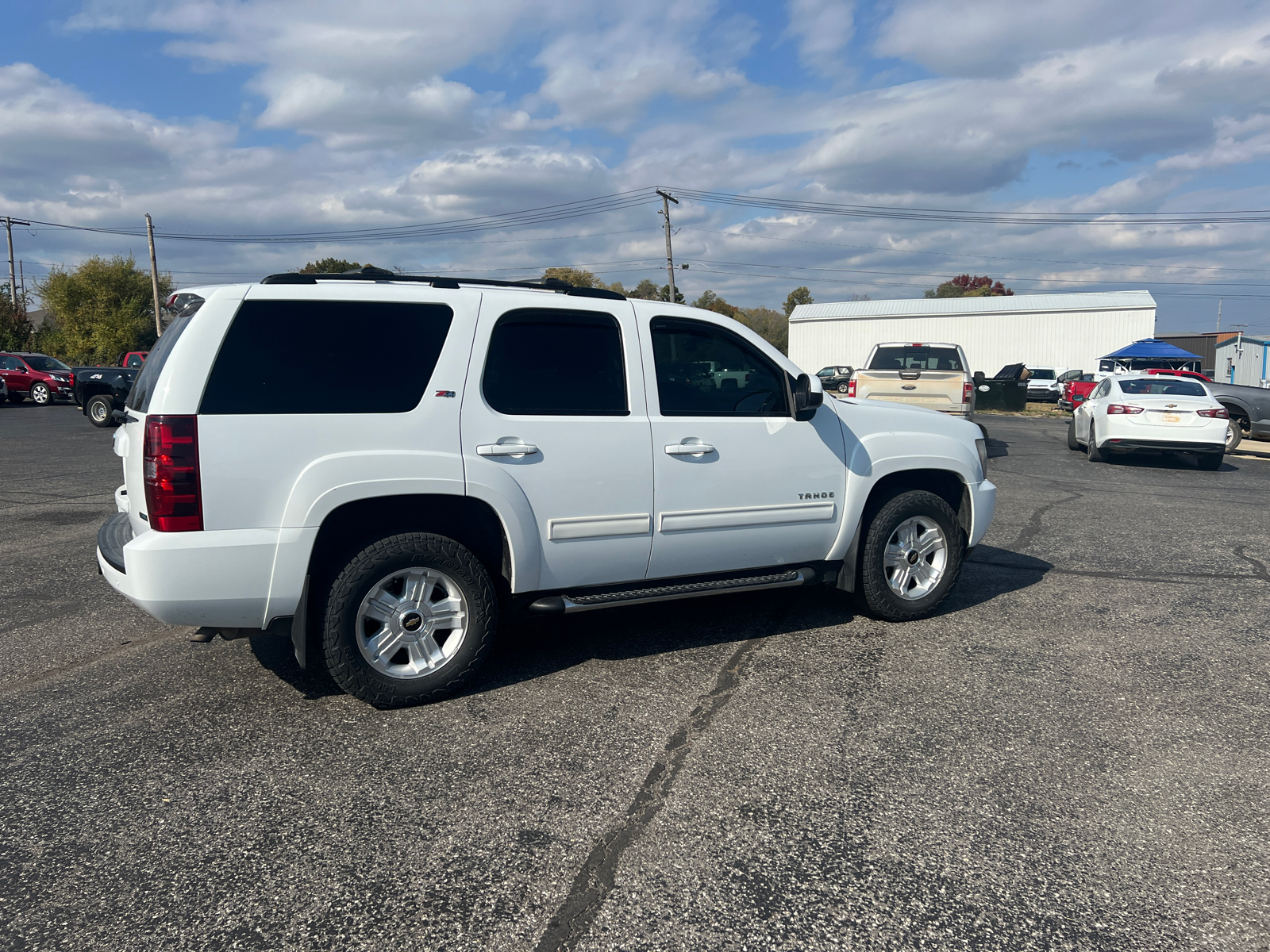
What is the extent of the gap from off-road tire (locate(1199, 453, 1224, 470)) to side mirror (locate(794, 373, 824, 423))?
11.8 metres

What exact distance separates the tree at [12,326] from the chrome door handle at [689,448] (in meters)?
55.9

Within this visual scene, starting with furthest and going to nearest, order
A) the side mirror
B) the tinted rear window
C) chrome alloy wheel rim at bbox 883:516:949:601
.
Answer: chrome alloy wheel rim at bbox 883:516:949:601, the side mirror, the tinted rear window

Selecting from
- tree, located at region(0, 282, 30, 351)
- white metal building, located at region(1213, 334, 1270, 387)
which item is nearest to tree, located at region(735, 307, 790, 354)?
white metal building, located at region(1213, 334, 1270, 387)

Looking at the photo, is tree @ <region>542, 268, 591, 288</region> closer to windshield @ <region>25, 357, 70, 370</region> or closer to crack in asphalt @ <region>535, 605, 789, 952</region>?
windshield @ <region>25, 357, 70, 370</region>

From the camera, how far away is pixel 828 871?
2877 mm

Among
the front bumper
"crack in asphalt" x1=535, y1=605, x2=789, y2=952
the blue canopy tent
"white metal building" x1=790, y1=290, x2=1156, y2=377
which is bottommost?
"crack in asphalt" x1=535, y1=605, x2=789, y2=952

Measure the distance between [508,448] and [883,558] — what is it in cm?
249

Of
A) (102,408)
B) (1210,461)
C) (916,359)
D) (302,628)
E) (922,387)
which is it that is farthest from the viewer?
(102,408)

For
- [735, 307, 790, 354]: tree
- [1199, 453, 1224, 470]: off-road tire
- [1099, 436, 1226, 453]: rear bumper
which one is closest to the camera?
[1099, 436, 1226, 453]: rear bumper

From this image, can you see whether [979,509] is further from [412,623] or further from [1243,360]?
[1243,360]

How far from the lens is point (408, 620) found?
414 cm

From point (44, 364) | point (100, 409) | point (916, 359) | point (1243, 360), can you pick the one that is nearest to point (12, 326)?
point (44, 364)

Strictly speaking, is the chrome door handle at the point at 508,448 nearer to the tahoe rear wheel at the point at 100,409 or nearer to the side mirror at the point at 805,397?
the side mirror at the point at 805,397

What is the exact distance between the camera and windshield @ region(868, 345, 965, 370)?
14297 mm
